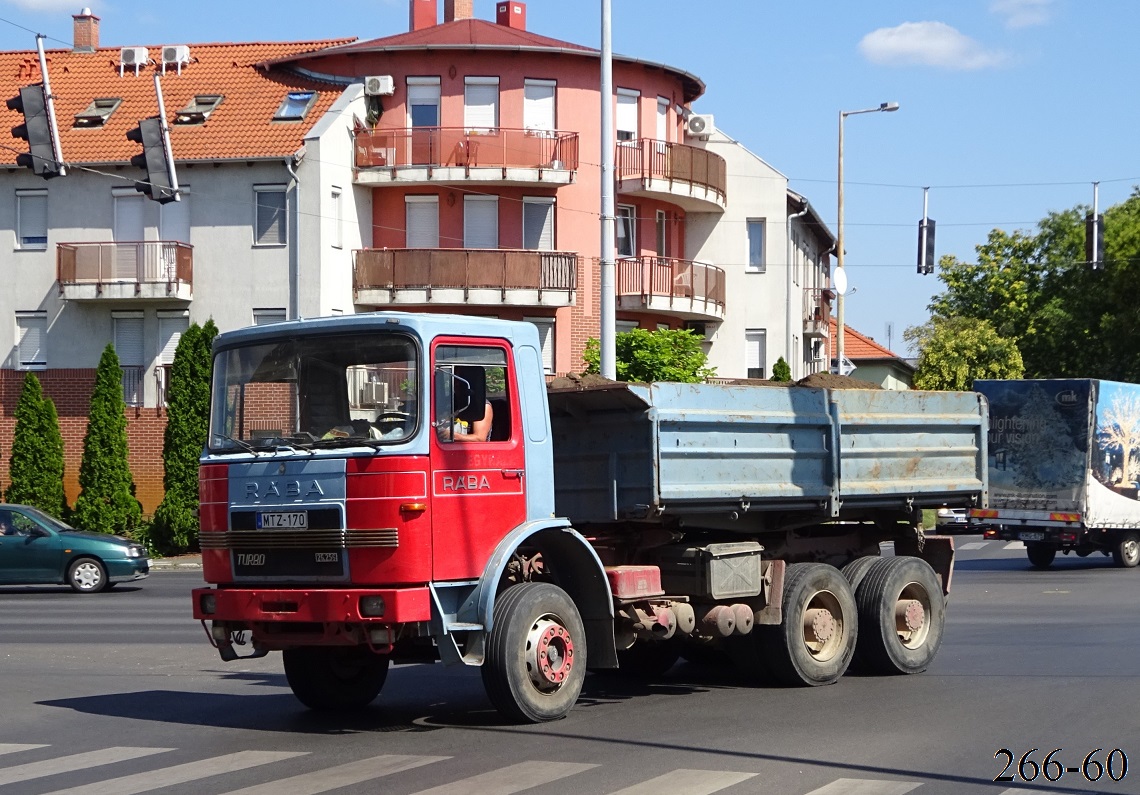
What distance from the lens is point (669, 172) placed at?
4591 centimetres

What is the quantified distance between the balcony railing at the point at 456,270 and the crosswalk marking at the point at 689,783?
3318cm

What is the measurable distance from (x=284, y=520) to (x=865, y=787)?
4254 mm

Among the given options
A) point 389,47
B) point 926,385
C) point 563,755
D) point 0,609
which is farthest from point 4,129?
point 926,385

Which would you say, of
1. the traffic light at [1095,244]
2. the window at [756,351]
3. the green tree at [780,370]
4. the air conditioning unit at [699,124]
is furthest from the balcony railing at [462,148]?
the traffic light at [1095,244]

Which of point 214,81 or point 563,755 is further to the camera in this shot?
point 214,81

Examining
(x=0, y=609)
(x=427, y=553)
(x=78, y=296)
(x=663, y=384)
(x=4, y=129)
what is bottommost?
(x=0, y=609)

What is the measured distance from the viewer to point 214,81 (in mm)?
44906

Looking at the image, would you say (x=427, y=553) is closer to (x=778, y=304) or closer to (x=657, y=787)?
(x=657, y=787)

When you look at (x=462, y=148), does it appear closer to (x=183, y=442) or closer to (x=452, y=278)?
(x=452, y=278)

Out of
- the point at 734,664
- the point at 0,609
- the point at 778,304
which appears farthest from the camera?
the point at 778,304

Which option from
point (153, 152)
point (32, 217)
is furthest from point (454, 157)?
point (153, 152)

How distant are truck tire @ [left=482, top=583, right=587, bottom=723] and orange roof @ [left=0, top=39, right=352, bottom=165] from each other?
103 ft

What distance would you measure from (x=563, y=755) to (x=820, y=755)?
1.53 meters

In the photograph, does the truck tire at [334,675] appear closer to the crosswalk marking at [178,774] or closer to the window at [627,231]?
the crosswalk marking at [178,774]
